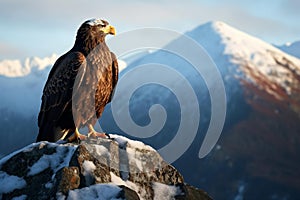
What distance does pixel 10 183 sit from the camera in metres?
8.70

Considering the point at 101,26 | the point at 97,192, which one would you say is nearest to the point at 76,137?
the point at 101,26

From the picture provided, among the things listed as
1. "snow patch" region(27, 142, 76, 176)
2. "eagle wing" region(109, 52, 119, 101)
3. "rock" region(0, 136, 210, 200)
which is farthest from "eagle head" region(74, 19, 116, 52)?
"snow patch" region(27, 142, 76, 176)

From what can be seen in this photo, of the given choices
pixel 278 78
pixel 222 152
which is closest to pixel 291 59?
pixel 278 78

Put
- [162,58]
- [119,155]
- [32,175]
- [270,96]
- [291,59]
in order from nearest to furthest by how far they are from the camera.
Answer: [32,175] → [119,155] → [270,96] → [291,59] → [162,58]

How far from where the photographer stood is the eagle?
11.2 metres

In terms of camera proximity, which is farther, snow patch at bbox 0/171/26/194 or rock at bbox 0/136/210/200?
snow patch at bbox 0/171/26/194

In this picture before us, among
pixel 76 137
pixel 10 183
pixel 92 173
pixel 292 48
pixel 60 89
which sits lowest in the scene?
pixel 10 183

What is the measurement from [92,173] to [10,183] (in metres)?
1.30

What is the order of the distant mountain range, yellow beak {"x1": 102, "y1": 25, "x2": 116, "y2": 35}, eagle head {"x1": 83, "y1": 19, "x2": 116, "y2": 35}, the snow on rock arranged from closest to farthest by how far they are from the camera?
the snow on rock, eagle head {"x1": 83, "y1": 19, "x2": 116, "y2": 35}, yellow beak {"x1": 102, "y1": 25, "x2": 116, "y2": 35}, the distant mountain range

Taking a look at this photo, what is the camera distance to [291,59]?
12550cm

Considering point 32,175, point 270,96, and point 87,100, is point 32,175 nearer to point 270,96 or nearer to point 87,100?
point 87,100

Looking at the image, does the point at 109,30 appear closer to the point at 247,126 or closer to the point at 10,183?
the point at 10,183

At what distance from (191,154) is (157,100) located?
1808 centimetres

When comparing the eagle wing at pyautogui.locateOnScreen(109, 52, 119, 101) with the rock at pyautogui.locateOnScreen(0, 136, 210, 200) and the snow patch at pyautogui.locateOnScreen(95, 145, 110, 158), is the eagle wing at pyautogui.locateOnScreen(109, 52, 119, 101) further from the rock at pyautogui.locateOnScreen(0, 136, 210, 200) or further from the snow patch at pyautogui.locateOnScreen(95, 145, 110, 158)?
the snow patch at pyautogui.locateOnScreen(95, 145, 110, 158)
